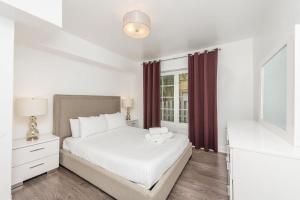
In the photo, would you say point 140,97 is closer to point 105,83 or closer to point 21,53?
point 105,83

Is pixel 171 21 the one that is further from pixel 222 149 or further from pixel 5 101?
pixel 222 149

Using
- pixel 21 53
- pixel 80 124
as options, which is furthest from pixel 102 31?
pixel 80 124

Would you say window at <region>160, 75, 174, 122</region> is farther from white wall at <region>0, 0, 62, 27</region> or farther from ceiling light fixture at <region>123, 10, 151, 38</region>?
white wall at <region>0, 0, 62, 27</region>

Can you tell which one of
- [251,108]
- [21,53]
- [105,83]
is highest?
[21,53]

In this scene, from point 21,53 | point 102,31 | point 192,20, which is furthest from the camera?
point 102,31

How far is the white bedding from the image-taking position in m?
1.52

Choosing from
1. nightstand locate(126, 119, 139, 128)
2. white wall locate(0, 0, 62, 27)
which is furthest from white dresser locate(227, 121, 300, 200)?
nightstand locate(126, 119, 139, 128)

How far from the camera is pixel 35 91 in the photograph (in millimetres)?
2480

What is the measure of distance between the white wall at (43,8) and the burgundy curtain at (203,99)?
9.12 ft

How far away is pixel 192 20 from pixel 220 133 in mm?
2542

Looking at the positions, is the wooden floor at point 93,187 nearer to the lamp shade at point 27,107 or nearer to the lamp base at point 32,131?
the lamp base at point 32,131

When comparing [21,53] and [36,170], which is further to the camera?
[21,53]

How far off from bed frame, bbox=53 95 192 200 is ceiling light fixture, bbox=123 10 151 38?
193cm

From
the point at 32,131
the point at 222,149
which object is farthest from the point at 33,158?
the point at 222,149
